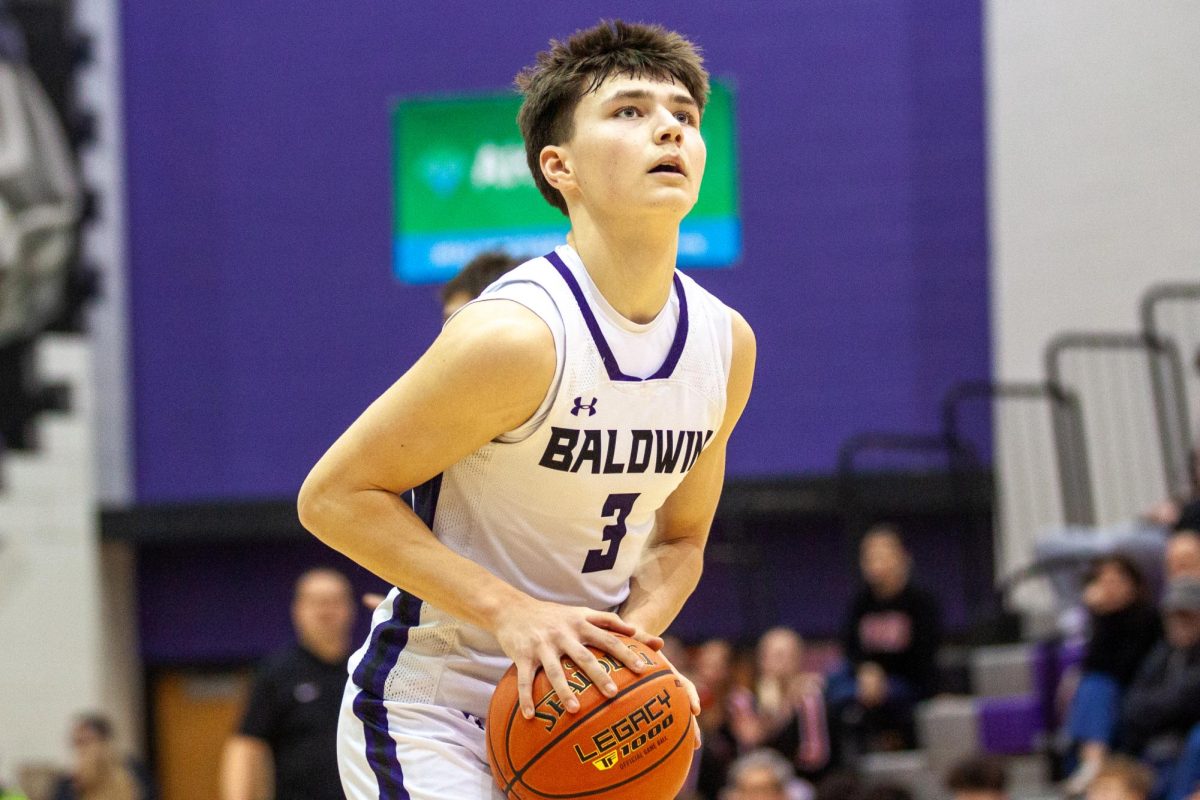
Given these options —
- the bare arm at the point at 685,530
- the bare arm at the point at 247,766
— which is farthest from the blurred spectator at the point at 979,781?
the bare arm at the point at 685,530

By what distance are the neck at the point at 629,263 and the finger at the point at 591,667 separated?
0.59 meters

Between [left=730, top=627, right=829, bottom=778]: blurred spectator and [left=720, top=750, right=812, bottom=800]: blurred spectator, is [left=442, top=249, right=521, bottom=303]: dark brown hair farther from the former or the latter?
[left=730, top=627, right=829, bottom=778]: blurred spectator

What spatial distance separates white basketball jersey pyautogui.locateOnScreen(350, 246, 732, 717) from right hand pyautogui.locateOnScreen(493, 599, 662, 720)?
0.20 meters

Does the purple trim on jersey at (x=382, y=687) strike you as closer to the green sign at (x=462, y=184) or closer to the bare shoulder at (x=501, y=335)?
the bare shoulder at (x=501, y=335)

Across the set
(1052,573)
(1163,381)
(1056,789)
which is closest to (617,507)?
(1056,789)

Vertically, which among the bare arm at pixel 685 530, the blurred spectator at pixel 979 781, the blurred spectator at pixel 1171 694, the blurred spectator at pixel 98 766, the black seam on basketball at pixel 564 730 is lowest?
the blurred spectator at pixel 98 766

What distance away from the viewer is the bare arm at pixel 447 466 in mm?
2594

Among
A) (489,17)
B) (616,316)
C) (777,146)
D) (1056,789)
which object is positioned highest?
(489,17)

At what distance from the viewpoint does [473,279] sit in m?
4.42

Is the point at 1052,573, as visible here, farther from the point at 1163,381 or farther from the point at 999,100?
the point at 999,100

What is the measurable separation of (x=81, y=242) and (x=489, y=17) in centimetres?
359

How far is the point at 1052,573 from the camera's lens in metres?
9.87

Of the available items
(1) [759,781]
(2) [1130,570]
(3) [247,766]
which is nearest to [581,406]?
(3) [247,766]

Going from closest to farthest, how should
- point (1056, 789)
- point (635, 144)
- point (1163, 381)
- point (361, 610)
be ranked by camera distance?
point (635, 144), point (1056, 789), point (1163, 381), point (361, 610)
